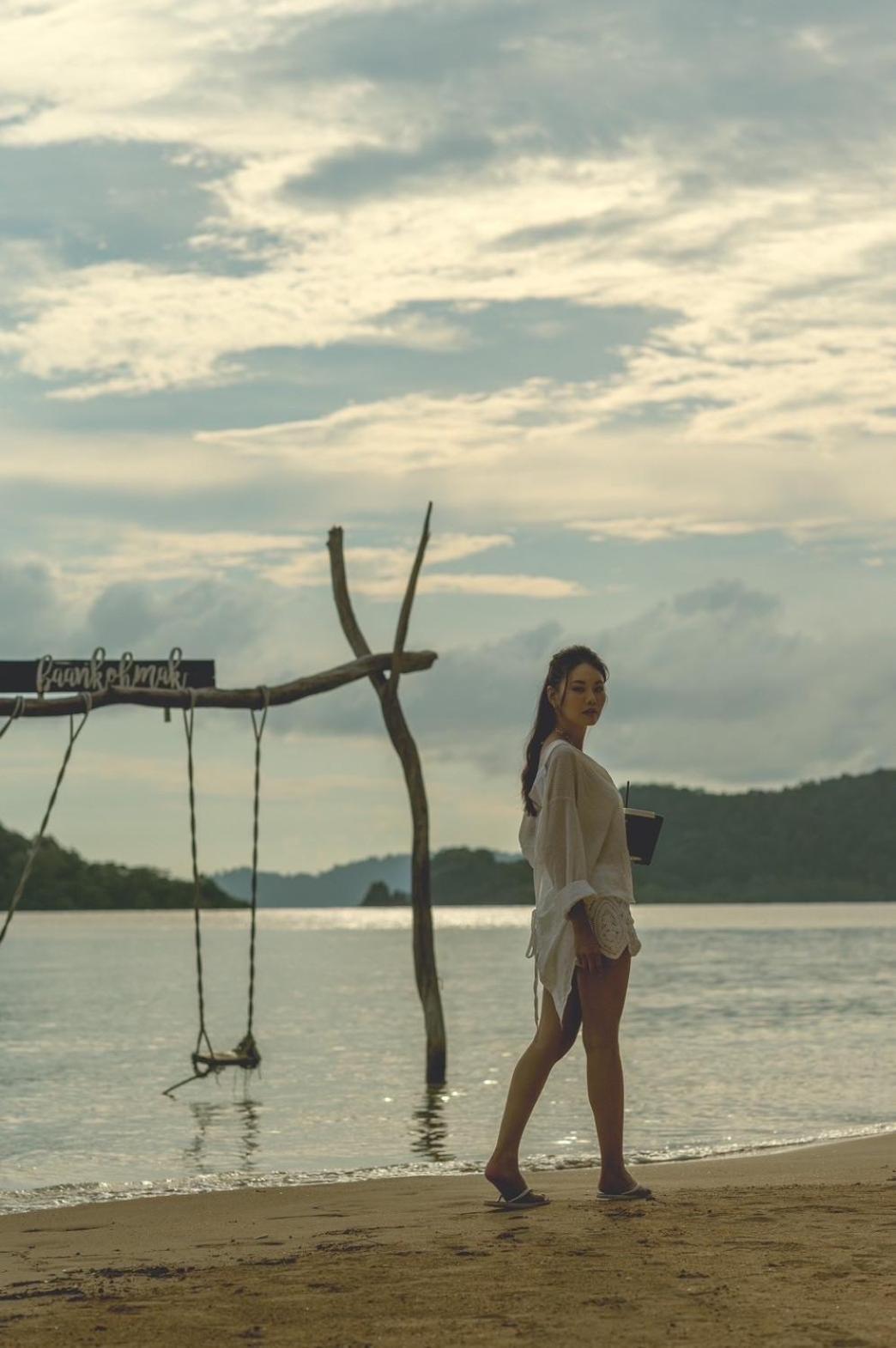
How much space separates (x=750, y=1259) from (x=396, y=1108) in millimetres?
11362

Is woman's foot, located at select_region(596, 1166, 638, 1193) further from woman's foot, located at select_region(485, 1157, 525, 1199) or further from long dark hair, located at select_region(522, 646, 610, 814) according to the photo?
long dark hair, located at select_region(522, 646, 610, 814)

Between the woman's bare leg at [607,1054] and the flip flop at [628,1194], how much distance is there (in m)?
0.02

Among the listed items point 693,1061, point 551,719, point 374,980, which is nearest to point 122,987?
point 374,980

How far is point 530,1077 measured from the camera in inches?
291

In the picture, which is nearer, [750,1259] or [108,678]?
[750,1259]

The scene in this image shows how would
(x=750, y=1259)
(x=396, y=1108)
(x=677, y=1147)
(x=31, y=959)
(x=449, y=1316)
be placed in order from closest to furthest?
(x=449, y=1316), (x=750, y=1259), (x=677, y=1147), (x=396, y=1108), (x=31, y=959)

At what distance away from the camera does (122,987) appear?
5312 centimetres

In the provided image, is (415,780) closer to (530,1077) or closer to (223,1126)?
(223,1126)

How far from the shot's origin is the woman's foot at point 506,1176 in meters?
7.55

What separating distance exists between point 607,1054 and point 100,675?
8324 millimetres

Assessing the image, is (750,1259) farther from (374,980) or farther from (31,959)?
(31,959)

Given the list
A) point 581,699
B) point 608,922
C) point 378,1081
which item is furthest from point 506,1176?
point 378,1081

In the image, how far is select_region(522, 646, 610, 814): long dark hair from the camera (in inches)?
300

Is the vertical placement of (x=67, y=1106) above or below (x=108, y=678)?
below
